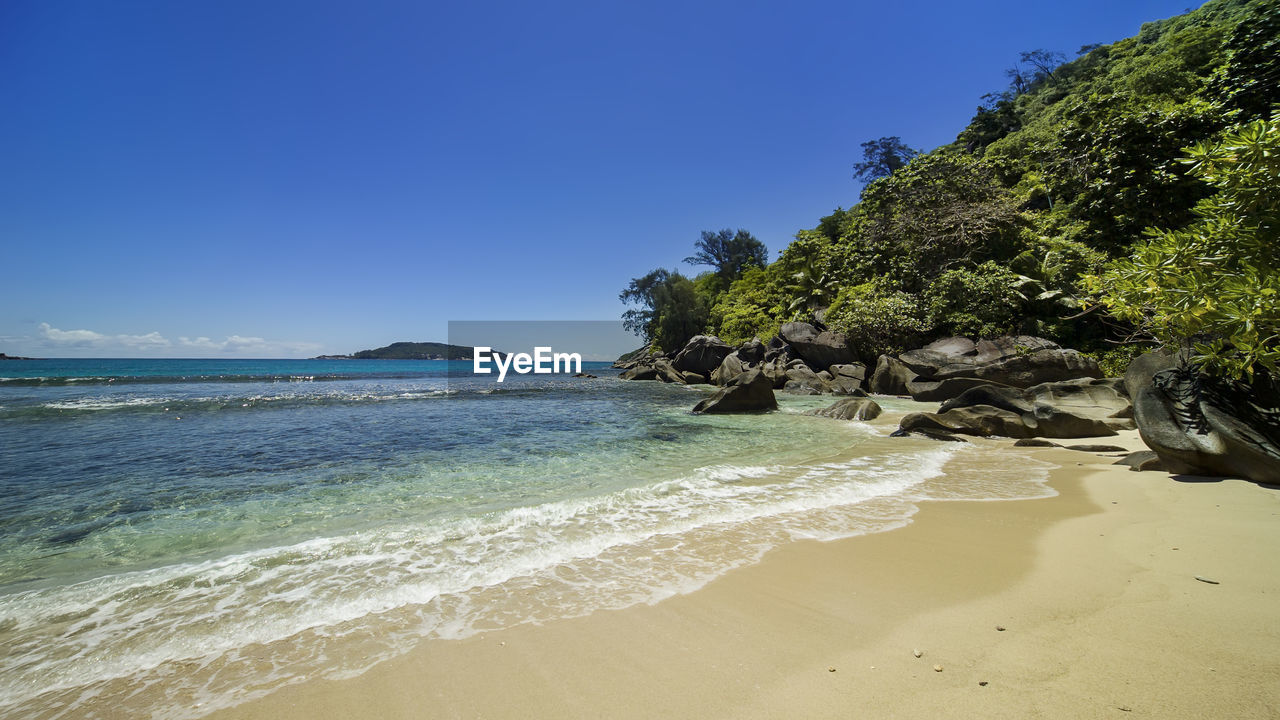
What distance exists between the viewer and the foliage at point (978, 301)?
20797mm

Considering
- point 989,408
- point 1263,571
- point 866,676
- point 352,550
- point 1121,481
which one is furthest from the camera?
point 989,408

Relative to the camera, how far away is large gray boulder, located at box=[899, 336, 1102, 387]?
16.8 m

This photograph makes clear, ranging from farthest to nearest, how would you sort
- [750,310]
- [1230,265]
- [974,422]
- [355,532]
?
[750,310] < [974,422] < [1230,265] < [355,532]

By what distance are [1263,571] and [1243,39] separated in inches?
733

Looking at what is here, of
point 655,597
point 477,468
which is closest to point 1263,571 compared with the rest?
point 655,597

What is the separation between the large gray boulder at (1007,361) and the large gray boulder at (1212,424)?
39.7 feet

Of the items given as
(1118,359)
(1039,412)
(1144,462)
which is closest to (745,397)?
(1039,412)

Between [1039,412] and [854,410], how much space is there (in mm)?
4616

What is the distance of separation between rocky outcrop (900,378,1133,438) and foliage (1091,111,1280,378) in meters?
4.41

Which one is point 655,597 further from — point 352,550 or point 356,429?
point 356,429

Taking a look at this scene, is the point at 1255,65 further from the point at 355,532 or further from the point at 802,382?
the point at 355,532

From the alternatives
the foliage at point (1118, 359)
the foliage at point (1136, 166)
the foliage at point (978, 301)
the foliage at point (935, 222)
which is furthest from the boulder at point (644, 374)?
the foliage at point (1136, 166)

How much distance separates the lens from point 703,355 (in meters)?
36.6

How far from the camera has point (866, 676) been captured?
2588mm
